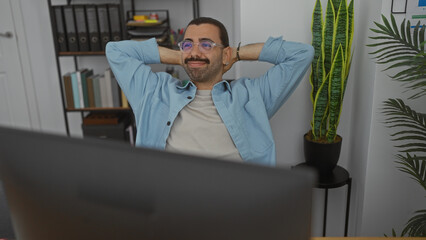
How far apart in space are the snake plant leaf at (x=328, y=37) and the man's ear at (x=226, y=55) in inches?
16.7

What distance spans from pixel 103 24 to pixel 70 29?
260 millimetres

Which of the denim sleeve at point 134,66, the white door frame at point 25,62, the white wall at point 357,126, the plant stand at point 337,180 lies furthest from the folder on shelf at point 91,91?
the plant stand at point 337,180

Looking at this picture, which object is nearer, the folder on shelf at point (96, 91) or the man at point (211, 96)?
the man at point (211, 96)

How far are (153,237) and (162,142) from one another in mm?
1112

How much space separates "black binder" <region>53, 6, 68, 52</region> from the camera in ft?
9.23

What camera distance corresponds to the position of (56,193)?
0.55 m

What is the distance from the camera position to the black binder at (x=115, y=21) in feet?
9.16

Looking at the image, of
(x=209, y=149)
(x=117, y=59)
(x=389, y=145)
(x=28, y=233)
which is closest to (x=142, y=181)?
(x=28, y=233)

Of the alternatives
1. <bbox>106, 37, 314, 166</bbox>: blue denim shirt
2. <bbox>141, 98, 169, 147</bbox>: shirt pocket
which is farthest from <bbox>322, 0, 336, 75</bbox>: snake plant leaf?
<bbox>141, 98, 169, 147</bbox>: shirt pocket

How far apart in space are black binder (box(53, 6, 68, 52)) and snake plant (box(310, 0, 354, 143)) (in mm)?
1950

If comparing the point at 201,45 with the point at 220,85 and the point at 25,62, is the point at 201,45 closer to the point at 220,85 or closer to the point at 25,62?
the point at 220,85

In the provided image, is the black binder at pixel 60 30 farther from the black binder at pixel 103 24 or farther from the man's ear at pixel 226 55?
the man's ear at pixel 226 55

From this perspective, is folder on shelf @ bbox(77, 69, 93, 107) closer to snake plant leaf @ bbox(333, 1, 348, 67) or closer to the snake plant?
the snake plant

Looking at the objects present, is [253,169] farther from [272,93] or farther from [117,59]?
[117,59]
